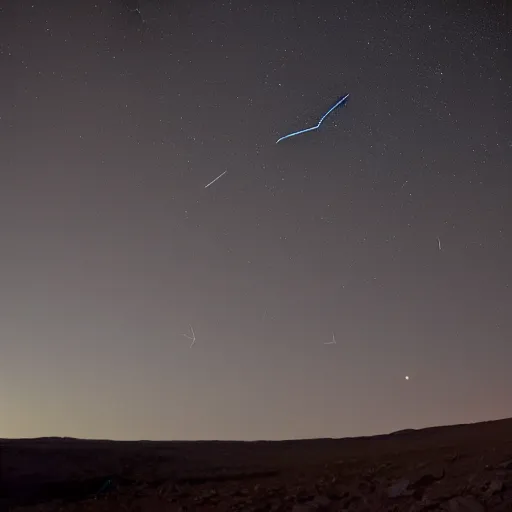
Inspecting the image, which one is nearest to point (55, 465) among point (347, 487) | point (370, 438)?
point (347, 487)

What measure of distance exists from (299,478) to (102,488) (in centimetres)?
424

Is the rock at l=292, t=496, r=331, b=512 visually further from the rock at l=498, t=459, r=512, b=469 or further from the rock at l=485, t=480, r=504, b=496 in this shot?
the rock at l=498, t=459, r=512, b=469

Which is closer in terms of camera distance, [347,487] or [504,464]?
[504,464]

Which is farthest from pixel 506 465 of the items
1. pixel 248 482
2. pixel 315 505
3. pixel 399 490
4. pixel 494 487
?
pixel 248 482

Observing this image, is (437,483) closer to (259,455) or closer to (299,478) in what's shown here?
(299,478)

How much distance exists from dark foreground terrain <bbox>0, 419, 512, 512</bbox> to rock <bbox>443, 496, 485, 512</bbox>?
0.01m

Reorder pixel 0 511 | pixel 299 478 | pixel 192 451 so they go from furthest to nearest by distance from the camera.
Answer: pixel 192 451 < pixel 299 478 < pixel 0 511

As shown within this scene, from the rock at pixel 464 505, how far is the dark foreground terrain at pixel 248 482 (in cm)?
1

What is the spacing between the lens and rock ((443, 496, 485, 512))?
23.1 ft

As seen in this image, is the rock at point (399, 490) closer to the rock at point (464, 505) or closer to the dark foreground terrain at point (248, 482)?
the dark foreground terrain at point (248, 482)

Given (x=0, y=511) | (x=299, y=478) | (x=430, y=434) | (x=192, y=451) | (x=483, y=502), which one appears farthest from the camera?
(x=430, y=434)

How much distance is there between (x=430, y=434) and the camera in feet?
80.1

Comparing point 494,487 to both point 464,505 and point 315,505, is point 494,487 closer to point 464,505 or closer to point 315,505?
point 464,505

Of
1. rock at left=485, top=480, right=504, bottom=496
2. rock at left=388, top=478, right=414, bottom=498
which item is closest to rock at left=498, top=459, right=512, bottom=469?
rock at left=485, top=480, right=504, bottom=496
